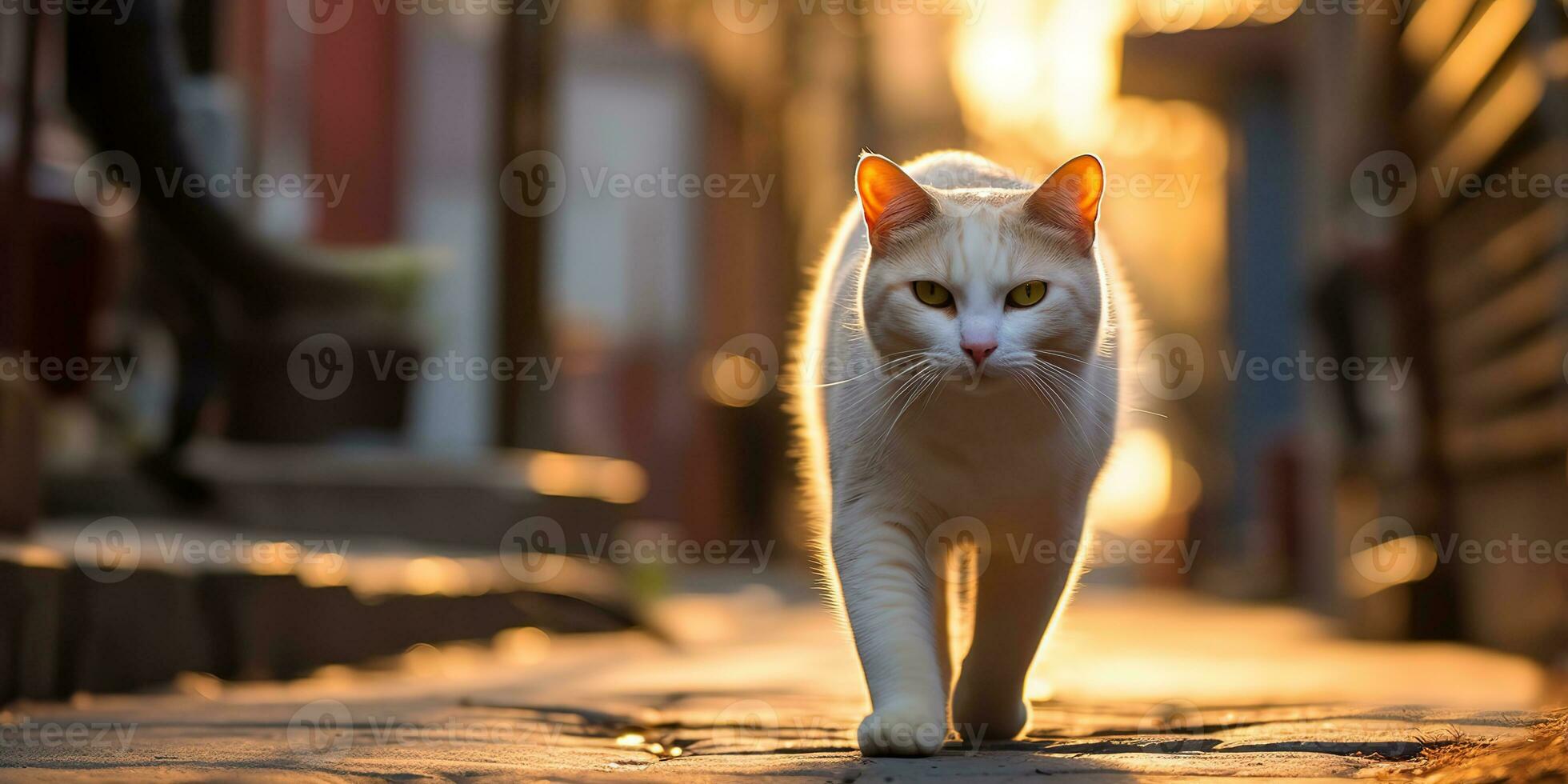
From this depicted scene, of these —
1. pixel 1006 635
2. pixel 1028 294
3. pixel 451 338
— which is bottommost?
pixel 1006 635

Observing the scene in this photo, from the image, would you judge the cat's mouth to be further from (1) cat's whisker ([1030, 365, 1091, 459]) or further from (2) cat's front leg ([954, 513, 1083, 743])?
(2) cat's front leg ([954, 513, 1083, 743])

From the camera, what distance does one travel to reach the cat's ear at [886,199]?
2.61 m

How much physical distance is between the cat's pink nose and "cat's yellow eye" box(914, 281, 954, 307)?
0.17 m

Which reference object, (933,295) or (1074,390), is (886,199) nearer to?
(933,295)

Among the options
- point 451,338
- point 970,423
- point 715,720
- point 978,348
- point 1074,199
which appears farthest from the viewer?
point 451,338

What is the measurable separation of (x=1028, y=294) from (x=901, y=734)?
2.55 feet

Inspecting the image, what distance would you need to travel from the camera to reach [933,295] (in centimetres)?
258

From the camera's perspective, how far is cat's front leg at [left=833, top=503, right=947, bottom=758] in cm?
229

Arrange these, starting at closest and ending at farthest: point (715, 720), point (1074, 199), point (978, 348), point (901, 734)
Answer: point (901, 734), point (978, 348), point (1074, 199), point (715, 720)

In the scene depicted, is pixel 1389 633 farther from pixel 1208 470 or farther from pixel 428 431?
pixel 1208 470

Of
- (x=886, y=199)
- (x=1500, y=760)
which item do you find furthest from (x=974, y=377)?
(x=1500, y=760)

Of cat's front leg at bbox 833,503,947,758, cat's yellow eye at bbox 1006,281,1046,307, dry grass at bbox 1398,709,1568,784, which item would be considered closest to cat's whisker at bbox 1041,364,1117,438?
cat's yellow eye at bbox 1006,281,1046,307

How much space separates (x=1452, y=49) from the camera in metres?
6.14

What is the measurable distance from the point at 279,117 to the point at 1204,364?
11.8 m
